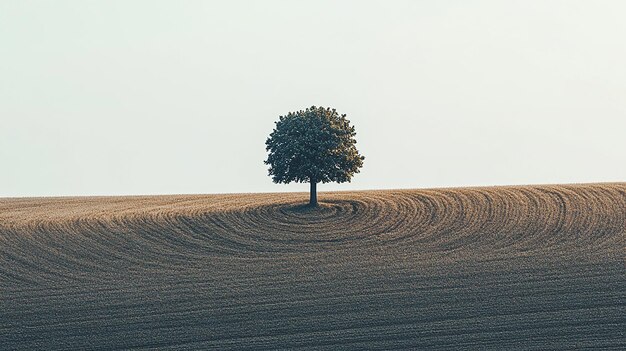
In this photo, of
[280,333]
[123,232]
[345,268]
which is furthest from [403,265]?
Result: [123,232]

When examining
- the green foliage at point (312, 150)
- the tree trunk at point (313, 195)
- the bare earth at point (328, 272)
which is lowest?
the bare earth at point (328, 272)

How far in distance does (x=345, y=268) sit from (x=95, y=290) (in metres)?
12.1

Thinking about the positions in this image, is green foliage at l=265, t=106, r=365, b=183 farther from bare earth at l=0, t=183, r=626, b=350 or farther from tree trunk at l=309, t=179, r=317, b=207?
bare earth at l=0, t=183, r=626, b=350

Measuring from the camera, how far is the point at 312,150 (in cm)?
Result: 5600

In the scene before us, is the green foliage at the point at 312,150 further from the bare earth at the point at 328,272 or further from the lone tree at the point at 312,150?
the bare earth at the point at 328,272

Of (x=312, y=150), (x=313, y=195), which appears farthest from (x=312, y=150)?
(x=313, y=195)

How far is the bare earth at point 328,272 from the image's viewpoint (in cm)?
3834

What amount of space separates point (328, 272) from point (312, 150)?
12.4 metres

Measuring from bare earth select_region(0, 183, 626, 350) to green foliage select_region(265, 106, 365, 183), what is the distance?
2167mm

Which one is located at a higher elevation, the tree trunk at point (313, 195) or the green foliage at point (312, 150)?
the green foliage at point (312, 150)

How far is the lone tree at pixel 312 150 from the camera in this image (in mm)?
55938

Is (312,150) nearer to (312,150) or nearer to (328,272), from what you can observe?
(312,150)

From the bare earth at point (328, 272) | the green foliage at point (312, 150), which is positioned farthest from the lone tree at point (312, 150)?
the bare earth at point (328, 272)

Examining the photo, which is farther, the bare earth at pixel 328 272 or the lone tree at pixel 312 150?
the lone tree at pixel 312 150
